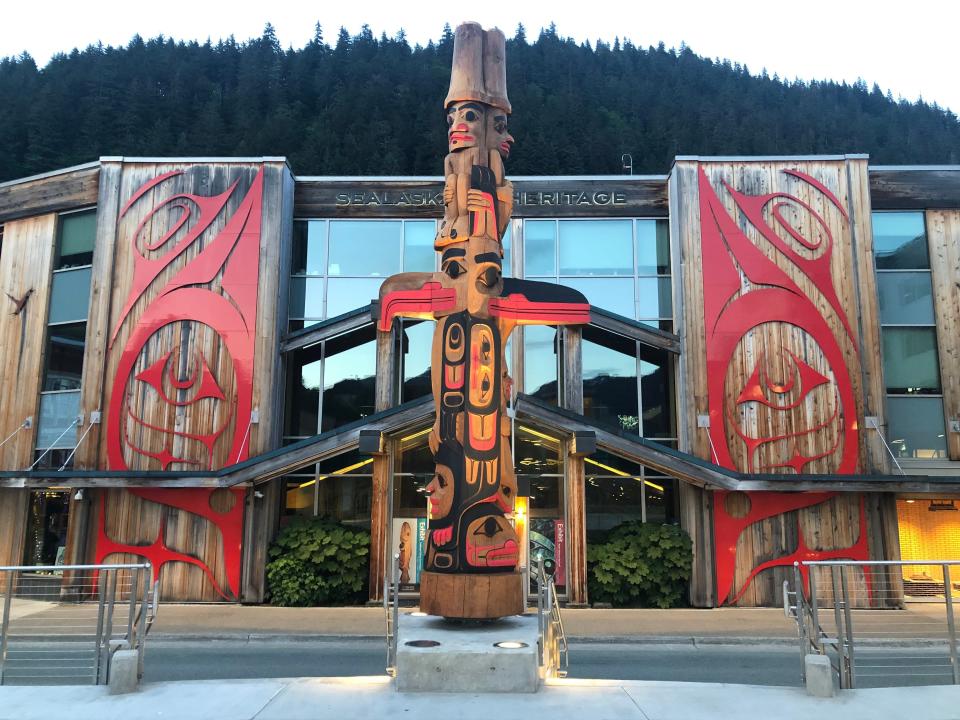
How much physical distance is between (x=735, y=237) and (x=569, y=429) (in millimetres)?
6522

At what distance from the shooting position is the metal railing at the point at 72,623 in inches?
312

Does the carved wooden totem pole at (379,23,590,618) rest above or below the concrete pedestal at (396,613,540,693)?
above

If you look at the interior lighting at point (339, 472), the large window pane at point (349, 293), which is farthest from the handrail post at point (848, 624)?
the large window pane at point (349, 293)

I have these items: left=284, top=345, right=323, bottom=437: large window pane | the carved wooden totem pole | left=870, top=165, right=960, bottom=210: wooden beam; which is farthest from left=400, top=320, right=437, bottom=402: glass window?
left=870, top=165, right=960, bottom=210: wooden beam

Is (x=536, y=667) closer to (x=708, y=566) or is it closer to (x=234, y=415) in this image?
(x=708, y=566)

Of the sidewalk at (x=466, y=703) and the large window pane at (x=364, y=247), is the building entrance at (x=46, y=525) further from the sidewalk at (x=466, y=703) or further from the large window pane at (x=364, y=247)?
the sidewalk at (x=466, y=703)

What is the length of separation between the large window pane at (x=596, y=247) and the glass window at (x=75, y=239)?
12371 mm

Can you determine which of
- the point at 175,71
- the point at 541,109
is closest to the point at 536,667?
the point at 541,109

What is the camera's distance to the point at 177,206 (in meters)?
19.2

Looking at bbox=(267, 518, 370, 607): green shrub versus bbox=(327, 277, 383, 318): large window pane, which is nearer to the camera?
bbox=(267, 518, 370, 607): green shrub

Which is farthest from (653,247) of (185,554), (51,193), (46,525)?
(46,525)

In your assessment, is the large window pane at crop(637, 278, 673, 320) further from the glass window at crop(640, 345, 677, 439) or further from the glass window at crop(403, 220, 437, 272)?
the glass window at crop(403, 220, 437, 272)

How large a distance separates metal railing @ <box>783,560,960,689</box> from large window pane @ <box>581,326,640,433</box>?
580 cm

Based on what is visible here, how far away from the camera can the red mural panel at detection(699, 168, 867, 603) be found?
1744 cm
